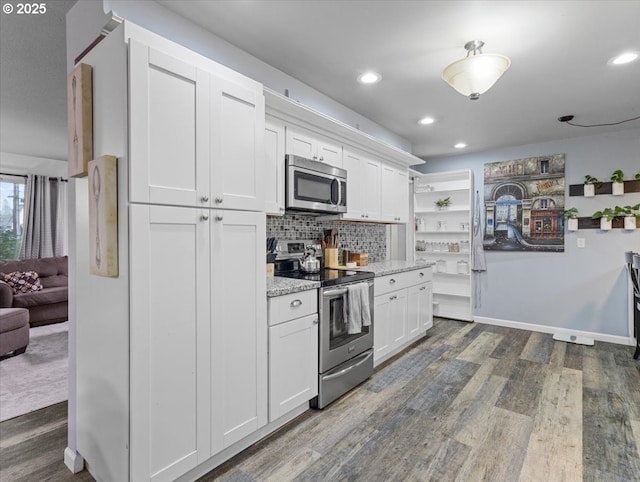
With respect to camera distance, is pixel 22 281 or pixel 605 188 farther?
pixel 22 281

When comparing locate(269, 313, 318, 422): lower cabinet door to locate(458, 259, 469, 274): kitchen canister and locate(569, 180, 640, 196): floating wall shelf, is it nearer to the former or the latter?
locate(458, 259, 469, 274): kitchen canister

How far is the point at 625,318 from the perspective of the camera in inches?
162

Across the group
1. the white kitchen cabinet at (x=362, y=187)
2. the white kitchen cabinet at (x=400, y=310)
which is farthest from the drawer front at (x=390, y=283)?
the white kitchen cabinet at (x=362, y=187)

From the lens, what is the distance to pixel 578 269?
4.43 m

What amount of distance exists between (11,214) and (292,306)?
20.3 feet

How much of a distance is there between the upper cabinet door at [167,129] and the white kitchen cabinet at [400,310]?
1.97 meters

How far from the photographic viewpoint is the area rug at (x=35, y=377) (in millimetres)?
2600

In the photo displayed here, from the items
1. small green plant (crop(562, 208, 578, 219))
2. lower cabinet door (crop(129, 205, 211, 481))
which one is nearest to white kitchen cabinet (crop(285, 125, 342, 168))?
lower cabinet door (crop(129, 205, 211, 481))

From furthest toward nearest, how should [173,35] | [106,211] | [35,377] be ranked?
[35,377], [173,35], [106,211]

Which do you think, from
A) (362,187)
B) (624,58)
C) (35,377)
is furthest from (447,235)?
(35,377)

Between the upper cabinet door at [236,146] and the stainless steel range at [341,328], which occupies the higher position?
the upper cabinet door at [236,146]

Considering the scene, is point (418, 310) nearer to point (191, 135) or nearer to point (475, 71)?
point (475, 71)

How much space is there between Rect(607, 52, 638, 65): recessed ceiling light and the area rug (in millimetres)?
4946

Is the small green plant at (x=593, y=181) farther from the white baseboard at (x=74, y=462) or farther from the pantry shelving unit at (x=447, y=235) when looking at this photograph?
the white baseboard at (x=74, y=462)
